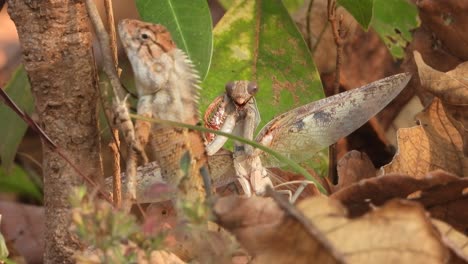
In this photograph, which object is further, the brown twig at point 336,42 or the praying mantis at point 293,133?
the brown twig at point 336,42

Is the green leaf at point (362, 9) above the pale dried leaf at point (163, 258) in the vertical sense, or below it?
above

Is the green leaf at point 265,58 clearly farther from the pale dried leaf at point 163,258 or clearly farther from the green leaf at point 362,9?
the pale dried leaf at point 163,258

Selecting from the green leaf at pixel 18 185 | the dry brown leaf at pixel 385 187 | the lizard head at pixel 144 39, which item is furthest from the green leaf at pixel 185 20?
the green leaf at pixel 18 185

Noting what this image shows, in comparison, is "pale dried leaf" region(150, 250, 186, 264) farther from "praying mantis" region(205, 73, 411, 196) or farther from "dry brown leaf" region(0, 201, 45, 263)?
"dry brown leaf" region(0, 201, 45, 263)

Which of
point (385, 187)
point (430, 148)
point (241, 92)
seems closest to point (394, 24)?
point (430, 148)

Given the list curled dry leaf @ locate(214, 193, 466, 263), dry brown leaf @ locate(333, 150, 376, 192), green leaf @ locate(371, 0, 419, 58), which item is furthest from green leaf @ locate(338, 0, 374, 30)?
curled dry leaf @ locate(214, 193, 466, 263)

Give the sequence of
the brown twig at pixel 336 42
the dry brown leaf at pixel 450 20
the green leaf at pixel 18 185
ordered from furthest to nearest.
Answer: the green leaf at pixel 18 185 < the dry brown leaf at pixel 450 20 < the brown twig at pixel 336 42

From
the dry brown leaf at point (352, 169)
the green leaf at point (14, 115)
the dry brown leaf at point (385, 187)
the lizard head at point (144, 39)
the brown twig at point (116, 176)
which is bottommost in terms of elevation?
the dry brown leaf at point (385, 187)
